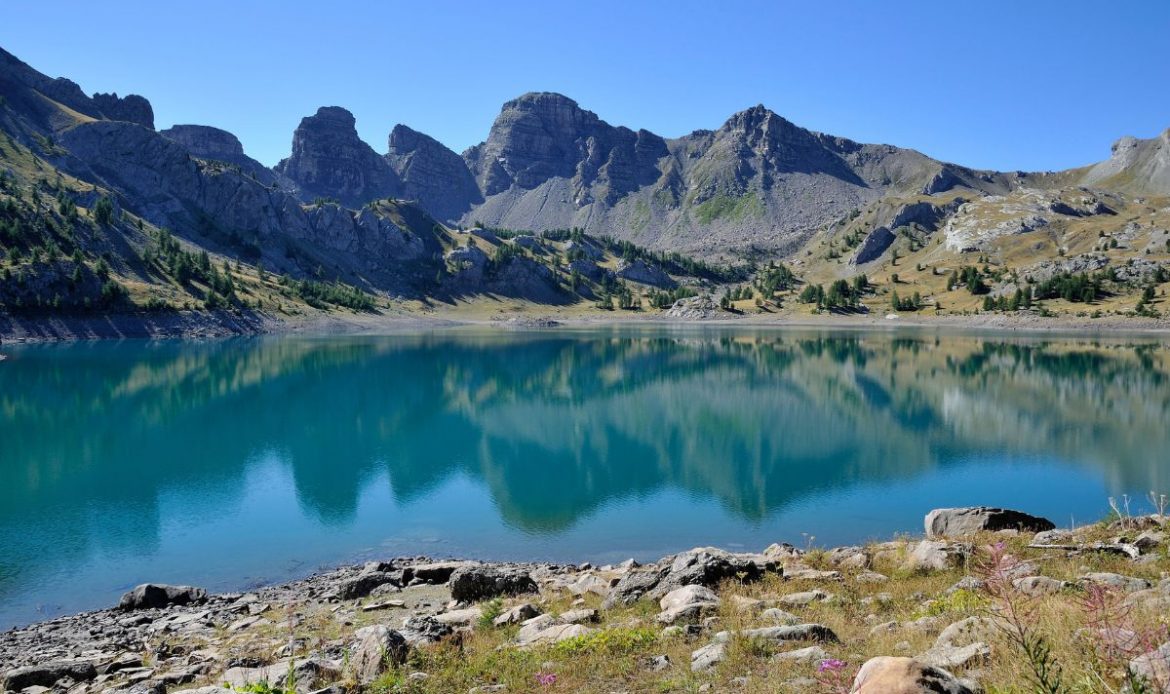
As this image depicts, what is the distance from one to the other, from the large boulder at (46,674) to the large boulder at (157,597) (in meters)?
5.90

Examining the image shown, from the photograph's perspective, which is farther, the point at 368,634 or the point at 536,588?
the point at 536,588

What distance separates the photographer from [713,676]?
27.4ft

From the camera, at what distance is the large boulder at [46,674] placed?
11703 mm

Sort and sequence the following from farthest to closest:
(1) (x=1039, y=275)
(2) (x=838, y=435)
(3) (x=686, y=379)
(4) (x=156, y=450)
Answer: (1) (x=1039, y=275) < (3) (x=686, y=379) < (2) (x=838, y=435) < (4) (x=156, y=450)

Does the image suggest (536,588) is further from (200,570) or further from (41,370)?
(41,370)

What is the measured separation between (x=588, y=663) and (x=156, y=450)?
4072 centimetres

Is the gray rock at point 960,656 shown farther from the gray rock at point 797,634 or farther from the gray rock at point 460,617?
the gray rock at point 460,617

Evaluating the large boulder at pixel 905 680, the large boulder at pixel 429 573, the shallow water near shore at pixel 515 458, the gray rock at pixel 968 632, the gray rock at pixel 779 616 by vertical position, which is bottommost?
the shallow water near shore at pixel 515 458

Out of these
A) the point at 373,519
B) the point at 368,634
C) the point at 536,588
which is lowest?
the point at 373,519

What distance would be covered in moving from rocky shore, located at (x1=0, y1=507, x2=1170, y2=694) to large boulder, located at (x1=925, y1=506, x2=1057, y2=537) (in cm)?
6

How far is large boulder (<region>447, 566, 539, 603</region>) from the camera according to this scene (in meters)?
15.6

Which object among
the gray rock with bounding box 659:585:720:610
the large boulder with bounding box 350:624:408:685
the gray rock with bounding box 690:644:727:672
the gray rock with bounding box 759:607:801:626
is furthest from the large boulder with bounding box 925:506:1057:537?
the large boulder with bounding box 350:624:408:685

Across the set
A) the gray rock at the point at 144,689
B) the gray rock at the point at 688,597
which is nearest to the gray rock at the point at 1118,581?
the gray rock at the point at 688,597

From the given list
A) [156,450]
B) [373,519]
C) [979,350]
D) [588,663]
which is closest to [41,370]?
[156,450]
